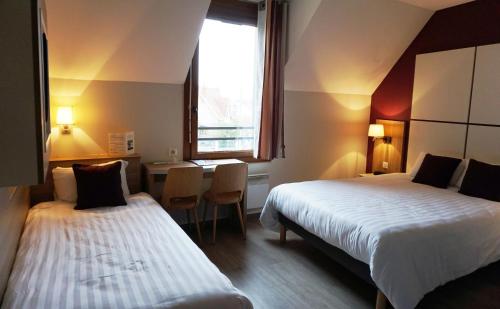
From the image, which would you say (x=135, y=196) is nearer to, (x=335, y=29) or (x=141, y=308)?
(x=141, y=308)

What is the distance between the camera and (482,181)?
11.5ft

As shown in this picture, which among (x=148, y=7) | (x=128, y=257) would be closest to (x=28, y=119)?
(x=128, y=257)

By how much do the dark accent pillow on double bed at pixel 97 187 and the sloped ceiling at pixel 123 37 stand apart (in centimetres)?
102

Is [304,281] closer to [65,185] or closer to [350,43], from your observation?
[65,185]

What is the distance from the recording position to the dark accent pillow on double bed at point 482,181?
339cm

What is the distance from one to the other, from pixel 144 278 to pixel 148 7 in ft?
7.67

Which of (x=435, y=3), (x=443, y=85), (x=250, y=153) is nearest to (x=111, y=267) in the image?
(x=250, y=153)

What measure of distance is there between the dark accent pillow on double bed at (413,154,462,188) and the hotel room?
0.02 m

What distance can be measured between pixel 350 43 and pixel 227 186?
240 cm

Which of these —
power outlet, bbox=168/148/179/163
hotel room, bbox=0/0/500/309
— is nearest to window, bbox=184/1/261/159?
hotel room, bbox=0/0/500/309

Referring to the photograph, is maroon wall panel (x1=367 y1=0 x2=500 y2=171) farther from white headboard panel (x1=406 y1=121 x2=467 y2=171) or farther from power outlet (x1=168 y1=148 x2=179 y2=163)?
power outlet (x1=168 y1=148 x2=179 y2=163)

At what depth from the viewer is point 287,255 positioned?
3.40 metres

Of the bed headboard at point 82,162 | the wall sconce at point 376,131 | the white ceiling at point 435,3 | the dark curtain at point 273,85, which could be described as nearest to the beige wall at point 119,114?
the bed headboard at point 82,162

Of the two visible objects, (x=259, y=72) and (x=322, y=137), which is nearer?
(x=259, y=72)
